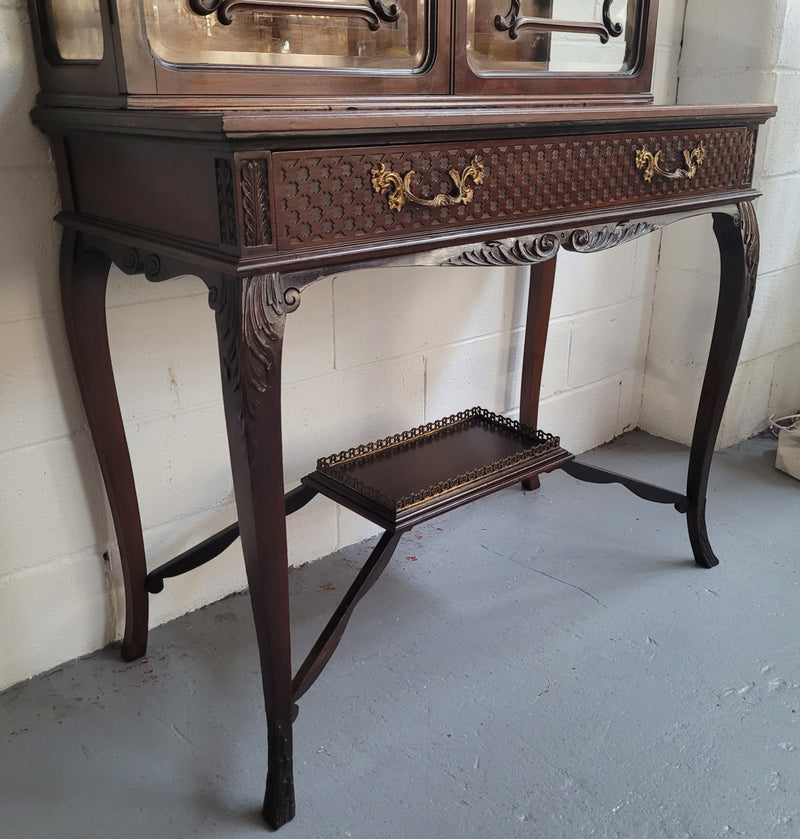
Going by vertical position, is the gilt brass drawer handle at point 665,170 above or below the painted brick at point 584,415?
above

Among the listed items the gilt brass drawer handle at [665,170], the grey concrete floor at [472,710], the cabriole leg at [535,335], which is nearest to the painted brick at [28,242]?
the grey concrete floor at [472,710]

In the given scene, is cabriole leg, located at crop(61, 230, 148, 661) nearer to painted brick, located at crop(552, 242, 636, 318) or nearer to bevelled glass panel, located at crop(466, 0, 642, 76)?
bevelled glass panel, located at crop(466, 0, 642, 76)

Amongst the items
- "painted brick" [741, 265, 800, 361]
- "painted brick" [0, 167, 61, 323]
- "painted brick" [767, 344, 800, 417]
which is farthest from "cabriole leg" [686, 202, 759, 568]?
Result: "painted brick" [0, 167, 61, 323]

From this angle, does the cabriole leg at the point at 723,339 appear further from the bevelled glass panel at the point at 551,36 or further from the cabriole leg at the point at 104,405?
the cabriole leg at the point at 104,405

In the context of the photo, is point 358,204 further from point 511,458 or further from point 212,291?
point 511,458

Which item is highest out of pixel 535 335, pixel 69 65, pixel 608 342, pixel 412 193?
pixel 69 65

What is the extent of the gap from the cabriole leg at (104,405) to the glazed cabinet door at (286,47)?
0.34 meters

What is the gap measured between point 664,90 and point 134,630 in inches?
72.8

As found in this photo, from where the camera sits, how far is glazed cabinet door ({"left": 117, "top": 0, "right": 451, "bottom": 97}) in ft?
3.29

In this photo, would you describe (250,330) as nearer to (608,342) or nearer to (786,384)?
(608,342)

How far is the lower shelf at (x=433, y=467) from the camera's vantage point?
1429 mm

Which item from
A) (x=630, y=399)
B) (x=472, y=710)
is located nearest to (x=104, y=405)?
(x=472, y=710)

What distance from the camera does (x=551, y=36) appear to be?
138 cm

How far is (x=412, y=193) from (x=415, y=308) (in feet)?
2.53
